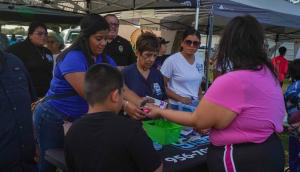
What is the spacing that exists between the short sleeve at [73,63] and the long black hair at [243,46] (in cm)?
103

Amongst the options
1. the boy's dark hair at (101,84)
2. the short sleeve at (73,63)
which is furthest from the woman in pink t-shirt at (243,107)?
the short sleeve at (73,63)

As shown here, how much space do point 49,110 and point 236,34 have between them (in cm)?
152

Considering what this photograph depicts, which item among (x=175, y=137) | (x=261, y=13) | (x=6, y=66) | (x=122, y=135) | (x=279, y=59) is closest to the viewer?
(x=122, y=135)

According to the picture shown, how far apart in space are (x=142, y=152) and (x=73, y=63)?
111cm

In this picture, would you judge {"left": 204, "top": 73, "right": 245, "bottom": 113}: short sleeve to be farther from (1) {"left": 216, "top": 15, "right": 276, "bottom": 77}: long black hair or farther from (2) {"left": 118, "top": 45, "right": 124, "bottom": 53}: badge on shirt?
(2) {"left": 118, "top": 45, "right": 124, "bottom": 53}: badge on shirt

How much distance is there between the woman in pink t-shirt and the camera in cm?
197

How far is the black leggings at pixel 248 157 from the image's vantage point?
2008 mm

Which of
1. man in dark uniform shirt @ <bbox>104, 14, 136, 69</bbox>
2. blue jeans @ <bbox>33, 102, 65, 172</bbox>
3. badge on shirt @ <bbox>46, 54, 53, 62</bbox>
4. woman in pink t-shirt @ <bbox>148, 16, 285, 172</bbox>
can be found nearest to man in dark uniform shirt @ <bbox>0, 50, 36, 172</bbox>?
blue jeans @ <bbox>33, 102, 65, 172</bbox>

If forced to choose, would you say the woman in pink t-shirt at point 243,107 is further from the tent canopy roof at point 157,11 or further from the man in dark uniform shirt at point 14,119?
the tent canopy roof at point 157,11

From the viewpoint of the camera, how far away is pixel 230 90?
6.41 feet

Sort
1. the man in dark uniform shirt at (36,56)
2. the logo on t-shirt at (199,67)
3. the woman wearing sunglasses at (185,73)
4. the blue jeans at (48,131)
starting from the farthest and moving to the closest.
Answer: the man in dark uniform shirt at (36,56) < the logo on t-shirt at (199,67) < the woman wearing sunglasses at (185,73) < the blue jeans at (48,131)

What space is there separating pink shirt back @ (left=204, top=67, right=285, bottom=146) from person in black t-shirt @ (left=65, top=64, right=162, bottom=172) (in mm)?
428

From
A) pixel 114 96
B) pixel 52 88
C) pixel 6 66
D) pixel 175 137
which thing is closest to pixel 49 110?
pixel 52 88

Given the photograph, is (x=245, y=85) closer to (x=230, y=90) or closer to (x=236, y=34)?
(x=230, y=90)
